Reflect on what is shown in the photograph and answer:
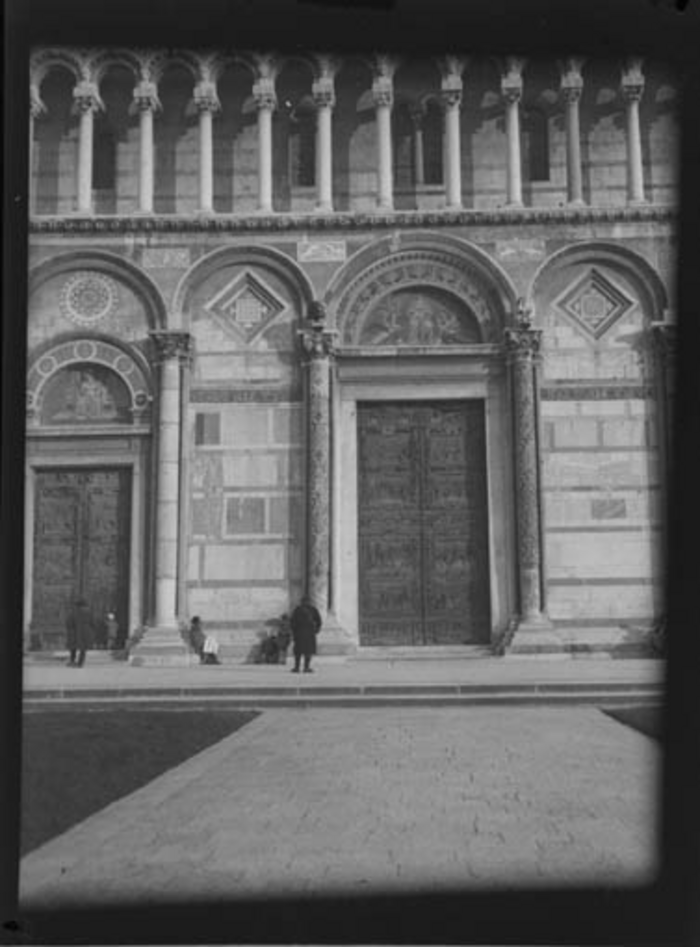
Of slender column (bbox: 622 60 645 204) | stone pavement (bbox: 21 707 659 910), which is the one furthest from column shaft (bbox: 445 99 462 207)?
stone pavement (bbox: 21 707 659 910)

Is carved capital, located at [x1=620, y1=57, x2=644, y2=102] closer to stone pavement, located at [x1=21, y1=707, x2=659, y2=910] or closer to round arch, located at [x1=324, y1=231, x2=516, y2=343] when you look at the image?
round arch, located at [x1=324, y1=231, x2=516, y2=343]

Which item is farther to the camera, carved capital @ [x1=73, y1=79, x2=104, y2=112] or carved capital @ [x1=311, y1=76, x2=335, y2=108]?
carved capital @ [x1=311, y1=76, x2=335, y2=108]

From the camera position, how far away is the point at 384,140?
1666cm

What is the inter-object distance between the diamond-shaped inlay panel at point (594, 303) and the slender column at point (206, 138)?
4.93 m

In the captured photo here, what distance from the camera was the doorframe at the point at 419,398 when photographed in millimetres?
16000

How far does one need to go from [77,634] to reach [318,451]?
4145mm

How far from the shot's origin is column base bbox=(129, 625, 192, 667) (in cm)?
1434

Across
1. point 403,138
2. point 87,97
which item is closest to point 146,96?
point 87,97

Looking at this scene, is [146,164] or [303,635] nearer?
[303,635]

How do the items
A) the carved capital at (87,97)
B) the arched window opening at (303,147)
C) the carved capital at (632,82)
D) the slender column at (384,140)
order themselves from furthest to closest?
the arched window opening at (303,147) < the slender column at (384,140) < the carved capital at (87,97) < the carved capital at (632,82)

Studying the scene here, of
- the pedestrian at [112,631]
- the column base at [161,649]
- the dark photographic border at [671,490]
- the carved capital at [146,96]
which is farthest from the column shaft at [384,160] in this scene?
the pedestrian at [112,631]

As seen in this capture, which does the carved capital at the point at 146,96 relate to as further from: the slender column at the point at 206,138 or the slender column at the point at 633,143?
the slender column at the point at 633,143

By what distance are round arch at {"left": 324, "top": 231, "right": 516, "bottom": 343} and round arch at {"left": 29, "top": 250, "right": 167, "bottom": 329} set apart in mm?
2309

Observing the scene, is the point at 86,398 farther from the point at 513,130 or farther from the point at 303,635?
the point at 513,130
